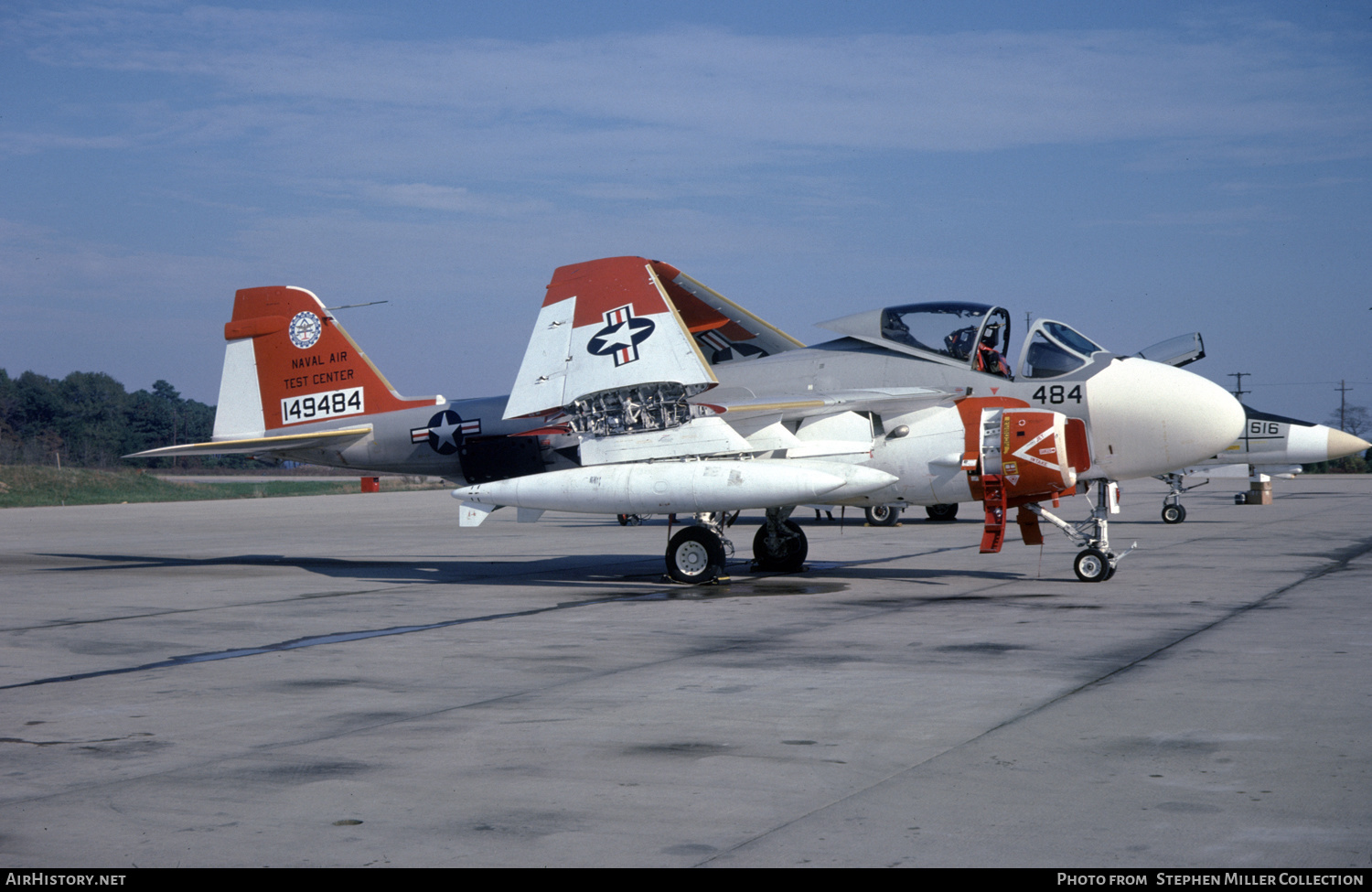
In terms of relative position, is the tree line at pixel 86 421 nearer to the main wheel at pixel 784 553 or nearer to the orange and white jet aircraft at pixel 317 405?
the orange and white jet aircraft at pixel 317 405

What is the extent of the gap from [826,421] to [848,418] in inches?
10.6

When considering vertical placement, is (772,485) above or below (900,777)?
above

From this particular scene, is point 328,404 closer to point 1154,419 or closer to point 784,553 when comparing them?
point 784,553

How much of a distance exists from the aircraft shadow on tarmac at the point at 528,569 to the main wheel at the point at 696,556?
156 mm

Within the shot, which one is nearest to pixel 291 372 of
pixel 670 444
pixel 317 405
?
pixel 317 405

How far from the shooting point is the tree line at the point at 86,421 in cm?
8744

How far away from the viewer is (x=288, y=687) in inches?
294

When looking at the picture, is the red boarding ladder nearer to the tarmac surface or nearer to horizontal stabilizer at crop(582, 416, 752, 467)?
the tarmac surface

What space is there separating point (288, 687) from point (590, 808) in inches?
143

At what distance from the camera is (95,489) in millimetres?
49375

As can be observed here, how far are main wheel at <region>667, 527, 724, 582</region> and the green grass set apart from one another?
37794mm

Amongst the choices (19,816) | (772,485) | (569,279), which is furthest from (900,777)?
(569,279)

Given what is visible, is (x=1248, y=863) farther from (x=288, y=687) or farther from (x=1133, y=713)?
(x=288, y=687)

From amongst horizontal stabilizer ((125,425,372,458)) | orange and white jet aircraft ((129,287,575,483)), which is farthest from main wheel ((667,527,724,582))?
horizontal stabilizer ((125,425,372,458))
